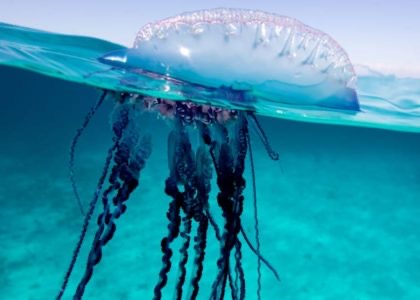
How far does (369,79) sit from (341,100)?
464 centimetres

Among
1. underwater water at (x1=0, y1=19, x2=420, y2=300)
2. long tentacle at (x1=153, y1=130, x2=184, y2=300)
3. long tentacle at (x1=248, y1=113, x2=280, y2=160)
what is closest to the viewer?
long tentacle at (x1=153, y1=130, x2=184, y2=300)

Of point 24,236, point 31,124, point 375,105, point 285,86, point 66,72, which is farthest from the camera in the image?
point 31,124

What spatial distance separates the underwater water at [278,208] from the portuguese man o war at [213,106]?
106cm

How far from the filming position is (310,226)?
10336 mm

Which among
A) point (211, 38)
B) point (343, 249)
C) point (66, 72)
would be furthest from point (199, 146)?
point (343, 249)

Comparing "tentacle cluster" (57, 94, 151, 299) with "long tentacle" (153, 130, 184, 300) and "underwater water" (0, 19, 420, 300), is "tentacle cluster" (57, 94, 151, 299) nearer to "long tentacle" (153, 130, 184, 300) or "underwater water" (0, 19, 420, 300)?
"long tentacle" (153, 130, 184, 300)

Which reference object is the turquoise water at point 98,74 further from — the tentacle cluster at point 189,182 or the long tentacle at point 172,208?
the long tentacle at point 172,208

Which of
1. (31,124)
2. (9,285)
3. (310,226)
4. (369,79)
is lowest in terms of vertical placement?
(9,285)

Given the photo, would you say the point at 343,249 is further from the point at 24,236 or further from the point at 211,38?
the point at 211,38

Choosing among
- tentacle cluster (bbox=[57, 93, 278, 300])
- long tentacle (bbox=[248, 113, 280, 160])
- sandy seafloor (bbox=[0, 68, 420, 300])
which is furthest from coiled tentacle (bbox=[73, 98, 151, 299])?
sandy seafloor (bbox=[0, 68, 420, 300])

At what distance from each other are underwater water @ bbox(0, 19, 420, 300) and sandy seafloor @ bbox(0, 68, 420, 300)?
3 centimetres

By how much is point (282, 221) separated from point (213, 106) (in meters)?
7.93

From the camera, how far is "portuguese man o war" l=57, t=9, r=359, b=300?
2.63 meters

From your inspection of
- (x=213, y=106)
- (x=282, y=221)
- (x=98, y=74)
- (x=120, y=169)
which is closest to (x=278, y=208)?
(x=282, y=221)
